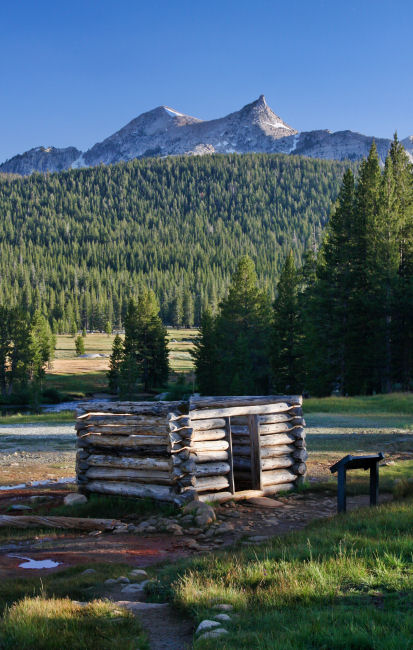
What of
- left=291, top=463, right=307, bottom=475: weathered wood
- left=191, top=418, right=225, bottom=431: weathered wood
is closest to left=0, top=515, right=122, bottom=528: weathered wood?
left=191, top=418, right=225, bottom=431: weathered wood

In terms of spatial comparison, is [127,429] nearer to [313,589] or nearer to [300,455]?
[300,455]

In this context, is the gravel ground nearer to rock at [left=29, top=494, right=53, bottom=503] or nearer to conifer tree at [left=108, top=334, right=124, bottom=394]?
rock at [left=29, top=494, right=53, bottom=503]

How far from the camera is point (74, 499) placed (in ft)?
40.1

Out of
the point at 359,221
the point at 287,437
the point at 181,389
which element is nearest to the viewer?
the point at 287,437

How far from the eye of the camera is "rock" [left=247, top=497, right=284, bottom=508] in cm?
1213

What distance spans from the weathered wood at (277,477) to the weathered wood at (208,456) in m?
1.38

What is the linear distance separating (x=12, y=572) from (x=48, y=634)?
318 centimetres

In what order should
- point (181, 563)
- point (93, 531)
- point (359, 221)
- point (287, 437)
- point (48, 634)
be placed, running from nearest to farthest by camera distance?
point (48, 634)
point (181, 563)
point (93, 531)
point (287, 437)
point (359, 221)

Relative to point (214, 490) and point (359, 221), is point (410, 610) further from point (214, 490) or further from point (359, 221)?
point (359, 221)

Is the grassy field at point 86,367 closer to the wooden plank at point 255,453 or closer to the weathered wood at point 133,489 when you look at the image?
the wooden plank at point 255,453

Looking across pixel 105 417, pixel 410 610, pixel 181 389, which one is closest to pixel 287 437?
pixel 105 417

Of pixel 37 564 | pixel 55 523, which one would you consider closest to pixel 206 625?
pixel 37 564

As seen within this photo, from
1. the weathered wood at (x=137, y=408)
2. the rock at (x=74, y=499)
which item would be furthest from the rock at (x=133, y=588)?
the rock at (x=74, y=499)

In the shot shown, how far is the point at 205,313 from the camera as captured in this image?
215ft
